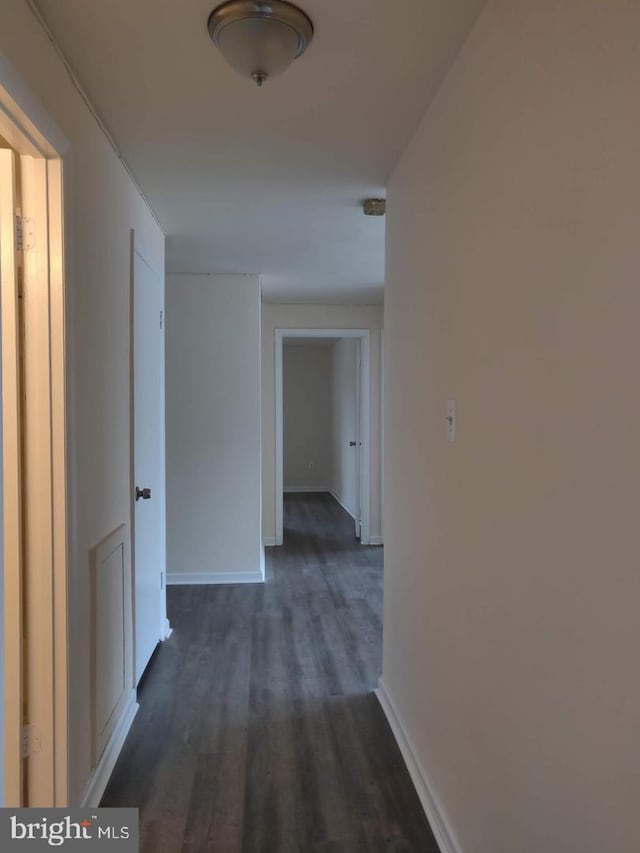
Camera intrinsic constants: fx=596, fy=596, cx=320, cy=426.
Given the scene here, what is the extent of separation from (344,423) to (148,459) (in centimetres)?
484

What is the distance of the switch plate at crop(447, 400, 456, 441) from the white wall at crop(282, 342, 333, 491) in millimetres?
7353

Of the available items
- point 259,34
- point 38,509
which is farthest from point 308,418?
point 259,34

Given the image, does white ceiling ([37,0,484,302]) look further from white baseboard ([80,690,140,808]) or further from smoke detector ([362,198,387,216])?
white baseboard ([80,690,140,808])

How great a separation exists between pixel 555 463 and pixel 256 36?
1269 mm

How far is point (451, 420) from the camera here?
1732 mm

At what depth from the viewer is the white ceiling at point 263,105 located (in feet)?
4.98

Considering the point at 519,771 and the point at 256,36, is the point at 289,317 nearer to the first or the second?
the point at 256,36

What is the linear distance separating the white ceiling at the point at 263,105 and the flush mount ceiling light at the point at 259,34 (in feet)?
0.13

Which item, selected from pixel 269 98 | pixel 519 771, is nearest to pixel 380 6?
pixel 269 98

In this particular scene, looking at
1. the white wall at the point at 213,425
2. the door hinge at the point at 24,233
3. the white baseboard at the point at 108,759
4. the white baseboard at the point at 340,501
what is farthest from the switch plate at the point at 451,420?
the white baseboard at the point at 340,501

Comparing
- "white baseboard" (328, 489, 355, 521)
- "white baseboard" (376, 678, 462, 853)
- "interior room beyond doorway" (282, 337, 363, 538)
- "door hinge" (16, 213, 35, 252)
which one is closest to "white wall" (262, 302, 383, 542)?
"white baseboard" (328, 489, 355, 521)

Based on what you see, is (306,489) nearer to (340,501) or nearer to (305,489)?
(305,489)

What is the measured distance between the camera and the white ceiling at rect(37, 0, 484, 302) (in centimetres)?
152

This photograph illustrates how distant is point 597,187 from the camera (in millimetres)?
951
